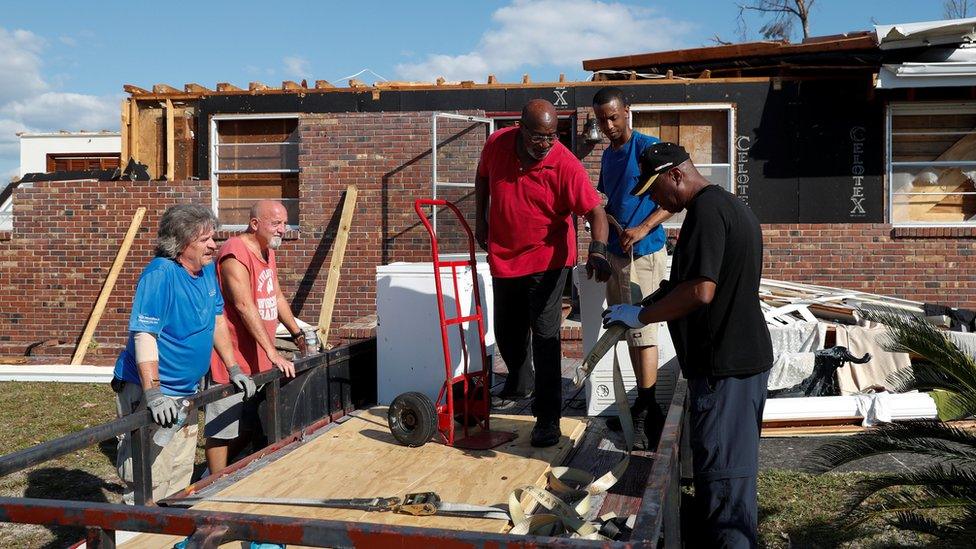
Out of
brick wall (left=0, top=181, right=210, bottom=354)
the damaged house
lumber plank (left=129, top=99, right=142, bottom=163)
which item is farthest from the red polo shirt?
lumber plank (left=129, top=99, right=142, bottom=163)

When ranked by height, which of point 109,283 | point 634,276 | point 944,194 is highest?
point 944,194

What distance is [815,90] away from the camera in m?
11.6

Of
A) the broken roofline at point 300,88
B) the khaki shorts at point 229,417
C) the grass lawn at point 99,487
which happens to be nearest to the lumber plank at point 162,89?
the broken roofline at point 300,88

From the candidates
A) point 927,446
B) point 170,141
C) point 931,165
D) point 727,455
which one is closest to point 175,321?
point 727,455

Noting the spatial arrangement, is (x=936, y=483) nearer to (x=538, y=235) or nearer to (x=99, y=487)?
(x=538, y=235)

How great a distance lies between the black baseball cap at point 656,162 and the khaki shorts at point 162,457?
237 centimetres

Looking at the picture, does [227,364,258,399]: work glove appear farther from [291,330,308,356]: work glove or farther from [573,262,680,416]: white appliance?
[573,262,680,416]: white appliance

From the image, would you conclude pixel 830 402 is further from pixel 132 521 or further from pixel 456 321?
pixel 132 521

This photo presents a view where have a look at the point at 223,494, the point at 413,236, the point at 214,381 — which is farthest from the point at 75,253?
the point at 223,494

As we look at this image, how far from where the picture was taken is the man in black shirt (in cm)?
321

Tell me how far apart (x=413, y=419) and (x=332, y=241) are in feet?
26.6

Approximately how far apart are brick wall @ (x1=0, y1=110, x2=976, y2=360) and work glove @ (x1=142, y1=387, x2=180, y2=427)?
8452mm

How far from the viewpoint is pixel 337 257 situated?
1208 cm

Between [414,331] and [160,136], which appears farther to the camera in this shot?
[160,136]
